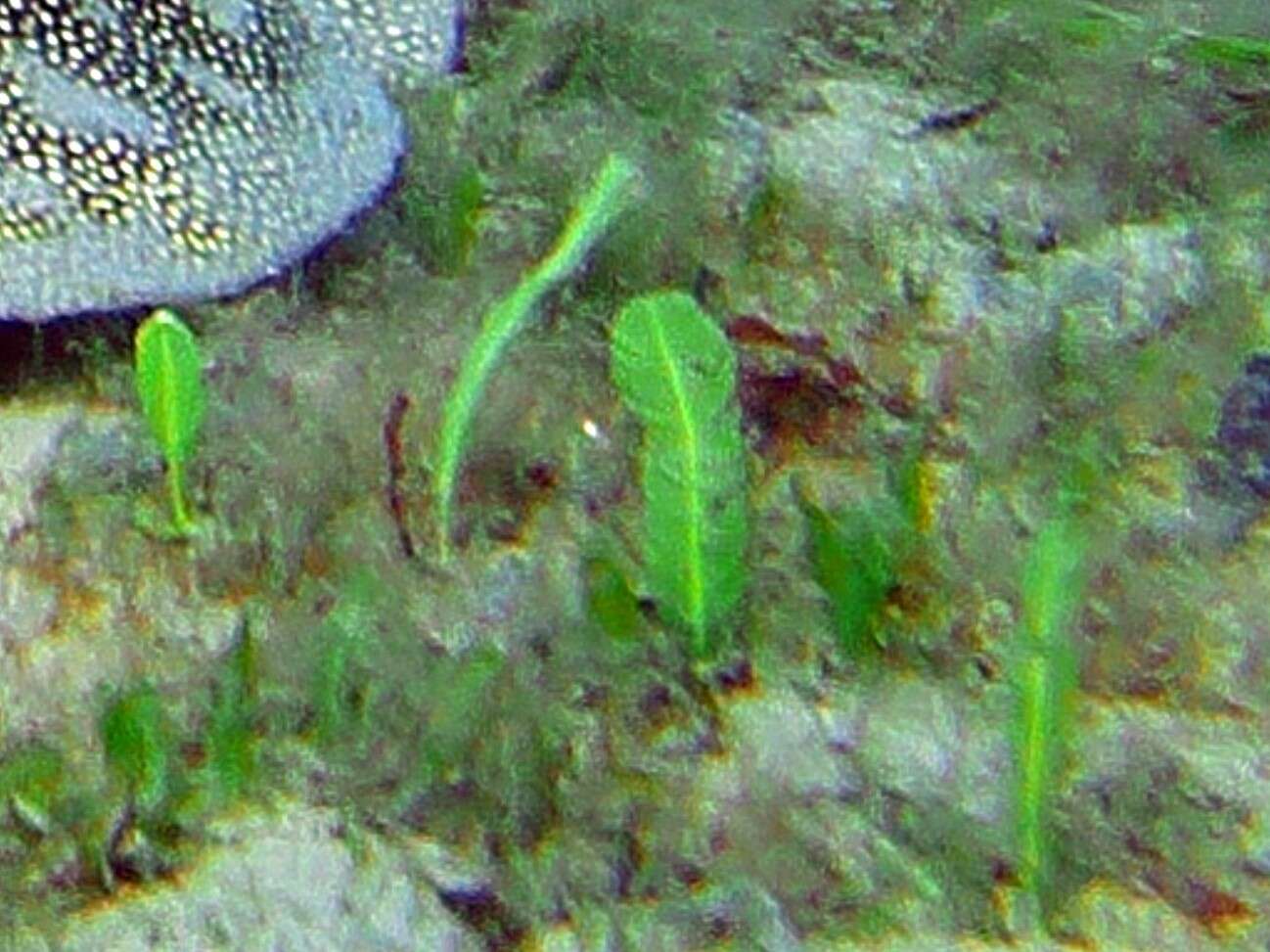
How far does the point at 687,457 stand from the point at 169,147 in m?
0.76

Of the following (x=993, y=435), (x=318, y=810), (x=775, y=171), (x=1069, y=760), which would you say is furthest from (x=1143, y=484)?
(x=318, y=810)

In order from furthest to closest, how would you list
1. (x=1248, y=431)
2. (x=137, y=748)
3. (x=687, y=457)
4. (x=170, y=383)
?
(x=1248, y=431), (x=170, y=383), (x=687, y=457), (x=137, y=748)

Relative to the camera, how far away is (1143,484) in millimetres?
2486

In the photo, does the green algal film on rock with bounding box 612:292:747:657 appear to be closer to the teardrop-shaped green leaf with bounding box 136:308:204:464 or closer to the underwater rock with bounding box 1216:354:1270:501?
the teardrop-shaped green leaf with bounding box 136:308:204:464

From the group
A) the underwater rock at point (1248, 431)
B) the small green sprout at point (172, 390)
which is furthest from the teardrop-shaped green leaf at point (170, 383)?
the underwater rock at point (1248, 431)

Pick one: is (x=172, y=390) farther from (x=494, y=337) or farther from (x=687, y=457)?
(x=687, y=457)

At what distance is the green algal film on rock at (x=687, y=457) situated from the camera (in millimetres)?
2213

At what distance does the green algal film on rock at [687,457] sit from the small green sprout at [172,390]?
447mm

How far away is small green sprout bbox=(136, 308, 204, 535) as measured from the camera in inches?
91.1

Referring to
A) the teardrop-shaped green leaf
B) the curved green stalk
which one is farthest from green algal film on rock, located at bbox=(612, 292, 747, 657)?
the teardrop-shaped green leaf

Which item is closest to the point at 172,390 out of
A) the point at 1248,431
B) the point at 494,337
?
the point at 494,337

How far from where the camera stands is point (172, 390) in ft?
7.63

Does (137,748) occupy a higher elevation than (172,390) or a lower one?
lower

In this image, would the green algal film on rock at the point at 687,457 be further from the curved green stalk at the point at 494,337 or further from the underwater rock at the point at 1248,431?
the underwater rock at the point at 1248,431
